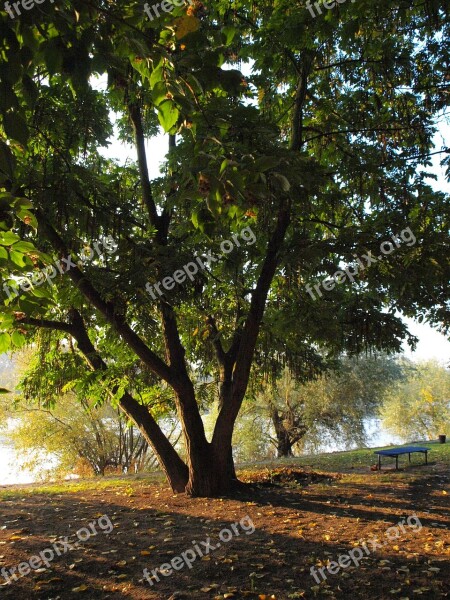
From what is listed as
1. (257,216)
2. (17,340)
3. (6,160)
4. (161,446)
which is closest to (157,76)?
(6,160)

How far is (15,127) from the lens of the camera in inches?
49.4

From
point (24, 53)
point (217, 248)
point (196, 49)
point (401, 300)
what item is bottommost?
point (24, 53)

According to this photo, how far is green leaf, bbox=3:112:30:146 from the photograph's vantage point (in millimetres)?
1249

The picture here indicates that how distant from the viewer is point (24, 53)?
1.39 meters

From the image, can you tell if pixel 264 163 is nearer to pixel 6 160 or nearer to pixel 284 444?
pixel 6 160

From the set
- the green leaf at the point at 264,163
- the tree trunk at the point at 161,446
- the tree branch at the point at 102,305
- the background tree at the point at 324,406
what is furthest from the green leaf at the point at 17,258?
the background tree at the point at 324,406

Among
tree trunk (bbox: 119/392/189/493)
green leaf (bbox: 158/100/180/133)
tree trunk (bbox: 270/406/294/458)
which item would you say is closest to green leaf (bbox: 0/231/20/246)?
green leaf (bbox: 158/100/180/133)

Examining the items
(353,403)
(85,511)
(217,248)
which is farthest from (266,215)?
(353,403)

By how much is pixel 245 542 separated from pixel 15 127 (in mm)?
5035

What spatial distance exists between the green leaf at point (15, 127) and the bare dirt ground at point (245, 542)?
3785 millimetres

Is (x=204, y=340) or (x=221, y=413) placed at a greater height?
(x=204, y=340)

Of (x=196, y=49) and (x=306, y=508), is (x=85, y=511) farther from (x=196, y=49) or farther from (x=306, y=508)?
Result: (x=196, y=49)

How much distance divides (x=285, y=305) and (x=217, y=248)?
189 cm


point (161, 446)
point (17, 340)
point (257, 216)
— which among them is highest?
point (257, 216)
